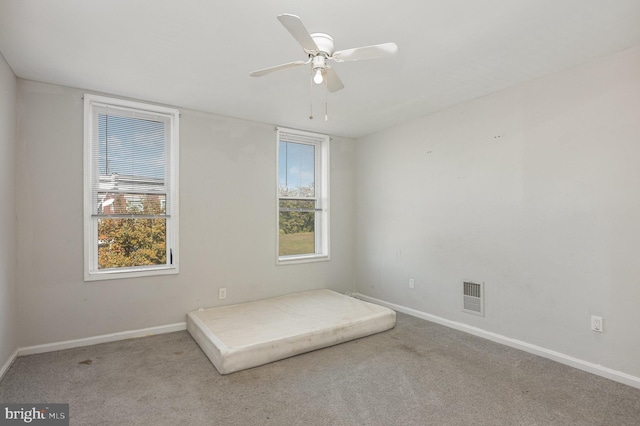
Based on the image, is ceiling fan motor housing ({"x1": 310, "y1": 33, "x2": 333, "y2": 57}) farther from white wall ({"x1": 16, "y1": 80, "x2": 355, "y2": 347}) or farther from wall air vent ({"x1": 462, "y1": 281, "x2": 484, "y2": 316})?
wall air vent ({"x1": 462, "y1": 281, "x2": 484, "y2": 316})

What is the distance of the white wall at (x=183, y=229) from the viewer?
9.66 ft

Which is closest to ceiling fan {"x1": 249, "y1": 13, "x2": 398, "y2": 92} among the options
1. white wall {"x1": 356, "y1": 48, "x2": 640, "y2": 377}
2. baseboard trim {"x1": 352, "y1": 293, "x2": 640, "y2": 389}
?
white wall {"x1": 356, "y1": 48, "x2": 640, "y2": 377}

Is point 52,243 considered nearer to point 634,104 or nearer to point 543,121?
point 543,121

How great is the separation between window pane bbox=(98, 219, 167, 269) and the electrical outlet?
13.3 ft

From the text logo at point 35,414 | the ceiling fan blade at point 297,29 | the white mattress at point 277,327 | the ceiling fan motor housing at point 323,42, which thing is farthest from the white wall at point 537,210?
the text logo at point 35,414

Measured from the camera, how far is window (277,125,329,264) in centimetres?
450

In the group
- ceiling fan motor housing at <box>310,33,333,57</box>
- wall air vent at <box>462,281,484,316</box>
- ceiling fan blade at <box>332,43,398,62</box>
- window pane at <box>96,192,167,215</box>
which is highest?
ceiling fan motor housing at <box>310,33,333,57</box>

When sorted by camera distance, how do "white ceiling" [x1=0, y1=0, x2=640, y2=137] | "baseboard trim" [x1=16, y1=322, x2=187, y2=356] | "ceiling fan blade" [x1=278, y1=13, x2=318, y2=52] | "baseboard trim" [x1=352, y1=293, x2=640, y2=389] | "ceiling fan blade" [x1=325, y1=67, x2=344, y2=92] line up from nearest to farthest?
"ceiling fan blade" [x1=278, y1=13, x2=318, y2=52] → "white ceiling" [x1=0, y1=0, x2=640, y2=137] → "ceiling fan blade" [x1=325, y1=67, x2=344, y2=92] → "baseboard trim" [x1=352, y1=293, x2=640, y2=389] → "baseboard trim" [x1=16, y1=322, x2=187, y2=356]

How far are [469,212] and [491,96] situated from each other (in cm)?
119

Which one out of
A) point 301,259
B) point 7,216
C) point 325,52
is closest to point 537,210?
point 325,52

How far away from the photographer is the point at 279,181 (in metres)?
4.44

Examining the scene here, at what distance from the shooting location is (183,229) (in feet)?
11.9

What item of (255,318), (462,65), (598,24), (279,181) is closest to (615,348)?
(598,24)

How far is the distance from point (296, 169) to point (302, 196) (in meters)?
0.40
